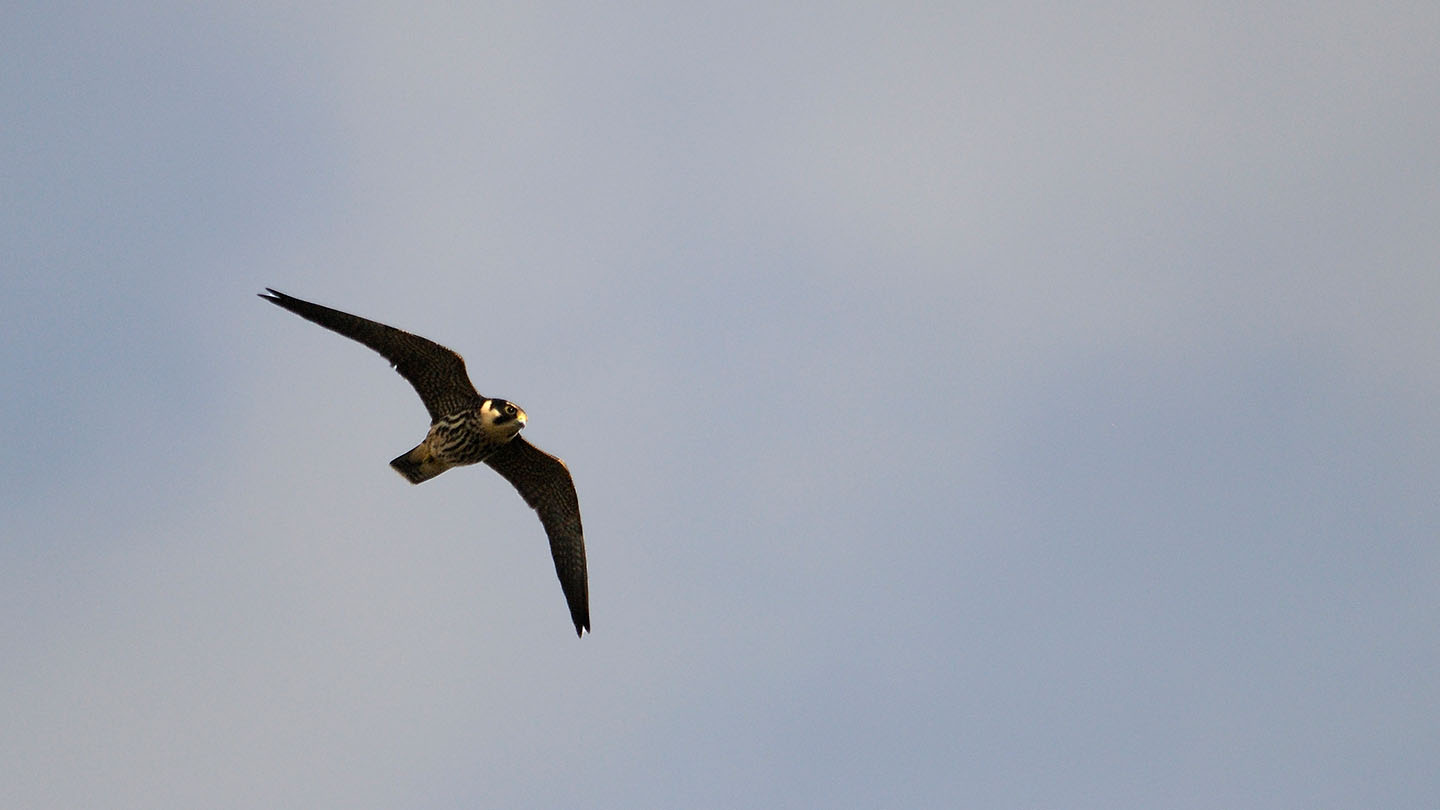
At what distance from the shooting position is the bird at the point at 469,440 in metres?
18.9

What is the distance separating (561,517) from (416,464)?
89.4 inches

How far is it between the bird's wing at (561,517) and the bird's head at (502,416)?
1.33m

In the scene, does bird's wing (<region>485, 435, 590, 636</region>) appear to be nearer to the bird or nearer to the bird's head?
the bird

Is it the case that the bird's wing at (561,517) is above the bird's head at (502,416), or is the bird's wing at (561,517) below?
below

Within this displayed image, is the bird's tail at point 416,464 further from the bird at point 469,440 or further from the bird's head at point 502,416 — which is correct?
the bird's head at point 502,416

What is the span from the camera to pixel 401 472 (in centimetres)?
1958

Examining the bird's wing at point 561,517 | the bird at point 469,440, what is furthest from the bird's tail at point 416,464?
the bird's wing at point 561,517

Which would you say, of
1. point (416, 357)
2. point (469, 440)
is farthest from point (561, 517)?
point (416, 357)

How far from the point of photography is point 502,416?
61.9 feet

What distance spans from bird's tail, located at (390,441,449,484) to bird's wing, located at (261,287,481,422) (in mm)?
524

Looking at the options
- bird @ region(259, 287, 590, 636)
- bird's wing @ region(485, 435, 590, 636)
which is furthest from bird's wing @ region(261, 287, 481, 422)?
bird's wing @ region(485, 435, 590, 636)

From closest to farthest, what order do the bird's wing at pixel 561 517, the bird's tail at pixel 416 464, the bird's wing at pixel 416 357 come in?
the bird's wing at pixel 416 357 < the bird's tail at pixel 416 464 < the bird's wing at pixel 561 517

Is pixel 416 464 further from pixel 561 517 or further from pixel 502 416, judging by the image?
pixel 561 517

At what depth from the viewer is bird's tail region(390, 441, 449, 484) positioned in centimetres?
1948
